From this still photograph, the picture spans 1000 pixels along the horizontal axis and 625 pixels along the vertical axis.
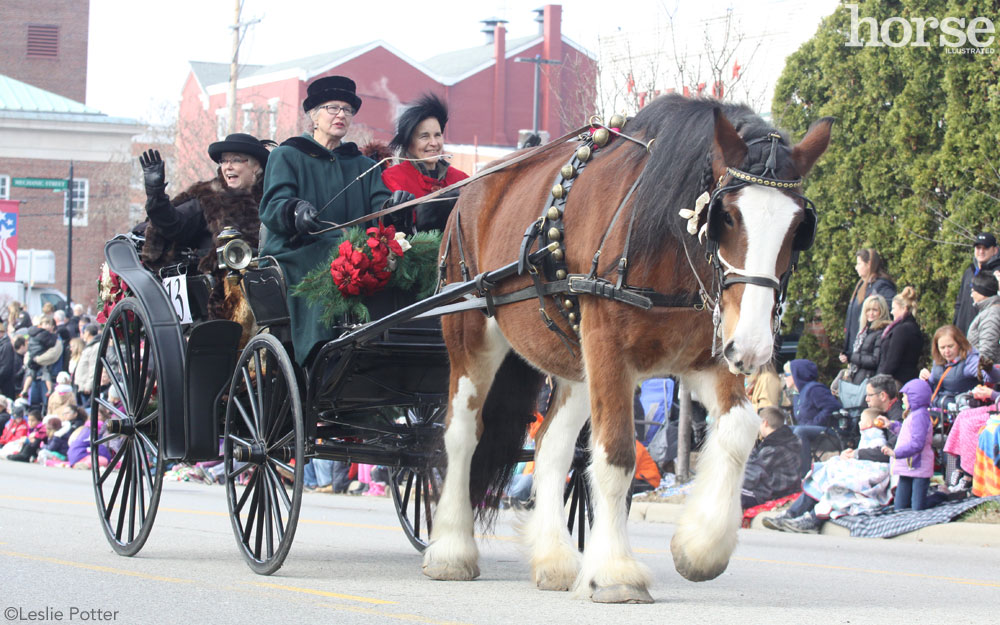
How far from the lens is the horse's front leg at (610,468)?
6.12m

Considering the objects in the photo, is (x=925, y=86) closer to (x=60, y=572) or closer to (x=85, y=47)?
(x=60, y=572)

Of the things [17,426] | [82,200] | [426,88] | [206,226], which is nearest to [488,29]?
[426,88]

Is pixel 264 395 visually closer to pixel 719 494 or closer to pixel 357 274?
pixel 357 274

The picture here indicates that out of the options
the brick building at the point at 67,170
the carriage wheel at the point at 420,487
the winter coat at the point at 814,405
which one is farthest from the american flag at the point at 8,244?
the carriage wheel at the point at 420,487

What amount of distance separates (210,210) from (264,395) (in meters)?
1.78

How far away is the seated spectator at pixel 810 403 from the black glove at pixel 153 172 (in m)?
6.69

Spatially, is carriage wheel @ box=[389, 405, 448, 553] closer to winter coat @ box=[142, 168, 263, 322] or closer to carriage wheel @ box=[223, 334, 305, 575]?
carriage wheel @ box=[223, 334, 305, 575]

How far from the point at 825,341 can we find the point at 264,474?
9.62 metres

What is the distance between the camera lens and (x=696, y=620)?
571 centimetres

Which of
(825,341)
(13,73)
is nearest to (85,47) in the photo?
(13,73)

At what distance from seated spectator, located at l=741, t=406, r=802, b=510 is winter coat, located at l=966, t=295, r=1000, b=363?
181 cm

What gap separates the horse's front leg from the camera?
6.12 meters

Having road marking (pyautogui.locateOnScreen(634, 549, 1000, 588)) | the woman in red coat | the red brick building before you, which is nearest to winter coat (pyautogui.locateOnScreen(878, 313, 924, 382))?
road marking (pyautogui.locateOnScreen(634, 549, 1000, 588))

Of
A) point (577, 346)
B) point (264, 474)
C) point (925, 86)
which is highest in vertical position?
point (925, 86)
